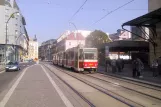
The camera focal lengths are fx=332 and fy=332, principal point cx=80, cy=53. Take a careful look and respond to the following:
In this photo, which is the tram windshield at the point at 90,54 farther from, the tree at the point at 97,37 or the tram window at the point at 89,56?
the tree at the point at 97,37

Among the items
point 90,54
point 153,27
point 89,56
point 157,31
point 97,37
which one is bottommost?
point 89,56

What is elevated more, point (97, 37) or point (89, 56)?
point (97, 37)

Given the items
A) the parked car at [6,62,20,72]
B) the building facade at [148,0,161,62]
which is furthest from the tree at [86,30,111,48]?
the building facade at [148,0,161,62]

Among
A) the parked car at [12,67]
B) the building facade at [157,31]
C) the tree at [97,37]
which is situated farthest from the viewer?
the tree at [97,37]

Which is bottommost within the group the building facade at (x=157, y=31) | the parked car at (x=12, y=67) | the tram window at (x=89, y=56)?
the parked car at (x=12, y=67)

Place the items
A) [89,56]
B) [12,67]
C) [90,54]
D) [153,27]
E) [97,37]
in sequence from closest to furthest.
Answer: [89,56], [90,54], [153,27], [12,67], [97,37]

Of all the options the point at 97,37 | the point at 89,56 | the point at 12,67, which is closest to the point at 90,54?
the point at 89,56

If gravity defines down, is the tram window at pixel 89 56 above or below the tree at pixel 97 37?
below

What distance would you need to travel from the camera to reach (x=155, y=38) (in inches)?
1547

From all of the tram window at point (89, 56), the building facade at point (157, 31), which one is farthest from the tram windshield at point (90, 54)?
the building facade at point (157, 31)

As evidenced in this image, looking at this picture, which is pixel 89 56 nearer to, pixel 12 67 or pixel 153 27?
pixel 153 27

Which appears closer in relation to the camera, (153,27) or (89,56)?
(89,56)

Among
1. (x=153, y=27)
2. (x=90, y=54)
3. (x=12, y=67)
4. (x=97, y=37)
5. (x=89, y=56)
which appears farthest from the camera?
(x=97, y=37)

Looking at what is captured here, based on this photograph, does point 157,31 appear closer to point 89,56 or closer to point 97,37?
point 89,56
